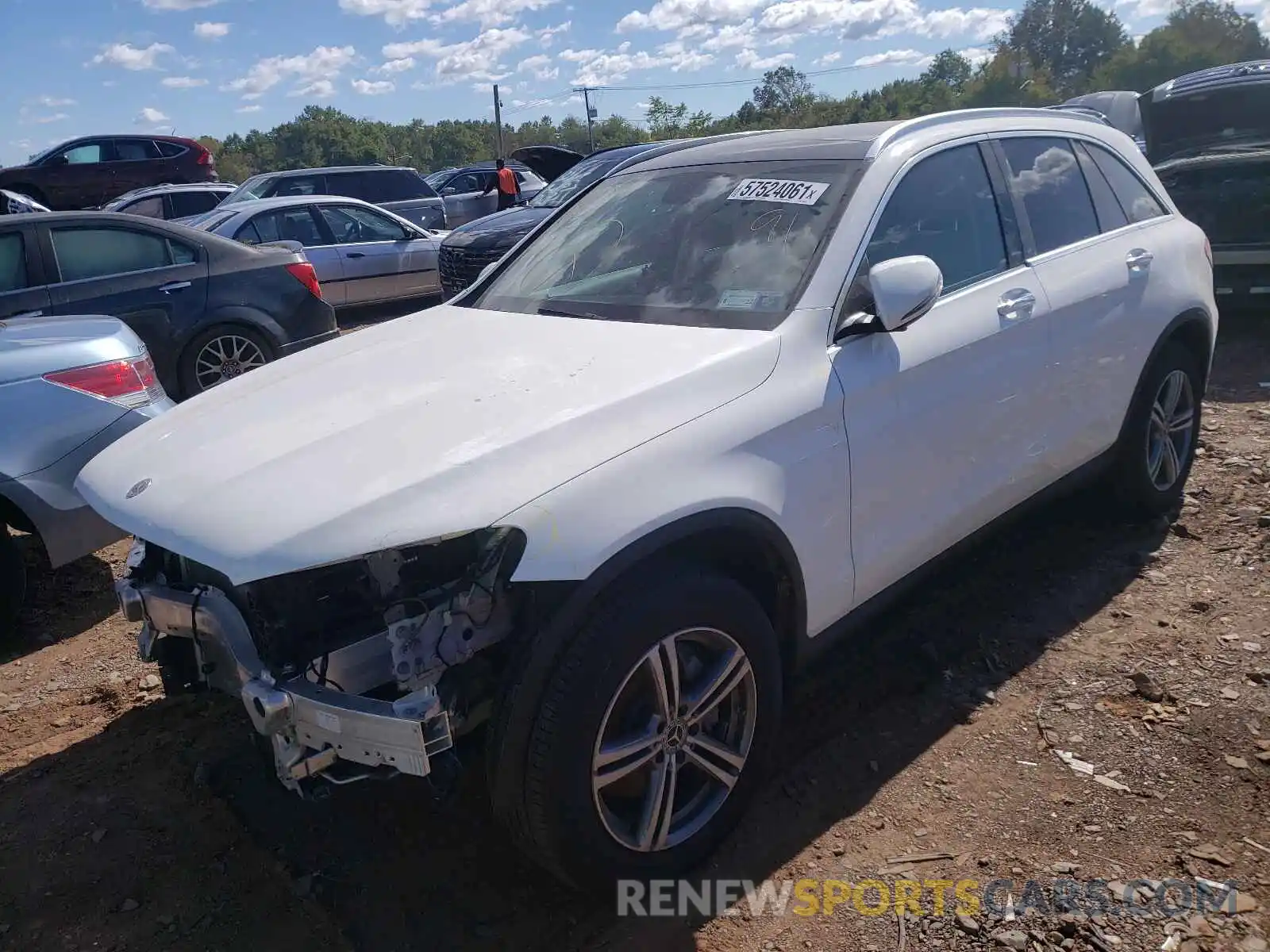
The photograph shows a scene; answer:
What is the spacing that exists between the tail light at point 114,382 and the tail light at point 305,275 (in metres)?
3.53

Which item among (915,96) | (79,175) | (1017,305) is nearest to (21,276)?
(1017,305)

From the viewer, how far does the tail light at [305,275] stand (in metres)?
7.76

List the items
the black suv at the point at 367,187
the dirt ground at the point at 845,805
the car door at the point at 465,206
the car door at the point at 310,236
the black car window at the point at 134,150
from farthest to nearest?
the black car window at the point at 134,150, the car door at the point at 465,206, the black suv at the point at 367,187, the car door at the point at 310,236, the dirt ground at the point at 845,805

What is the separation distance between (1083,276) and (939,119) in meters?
0.85

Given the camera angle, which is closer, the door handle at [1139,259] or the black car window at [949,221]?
the black car window at [949,221]

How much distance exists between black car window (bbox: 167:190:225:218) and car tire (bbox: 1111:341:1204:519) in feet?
45.5

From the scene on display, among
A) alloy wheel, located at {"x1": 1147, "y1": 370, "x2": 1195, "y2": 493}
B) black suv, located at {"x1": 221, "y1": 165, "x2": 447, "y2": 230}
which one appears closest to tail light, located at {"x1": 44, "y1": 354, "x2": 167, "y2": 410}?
alloy wheel, located at {"x1": 1147, "y1": 370, "x2": 1195, "y2": 493}

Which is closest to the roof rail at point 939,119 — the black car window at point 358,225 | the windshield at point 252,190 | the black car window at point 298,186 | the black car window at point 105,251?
the black car window at point 105,251

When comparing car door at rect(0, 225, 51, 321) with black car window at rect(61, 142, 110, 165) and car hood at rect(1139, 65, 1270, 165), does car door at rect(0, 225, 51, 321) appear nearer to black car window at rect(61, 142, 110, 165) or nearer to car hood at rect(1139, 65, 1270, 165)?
car hood at rect(1139, 65, 1270, 165)

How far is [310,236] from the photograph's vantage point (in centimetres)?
1096

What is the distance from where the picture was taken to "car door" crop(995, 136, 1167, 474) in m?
3.70

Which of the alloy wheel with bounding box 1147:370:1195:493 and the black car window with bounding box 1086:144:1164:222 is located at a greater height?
the black car window with bounding box 1086:144:1164:222

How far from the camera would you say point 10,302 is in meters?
6.57

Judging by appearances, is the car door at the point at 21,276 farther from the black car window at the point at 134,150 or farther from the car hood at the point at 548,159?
the black car window at the point at 134,150
